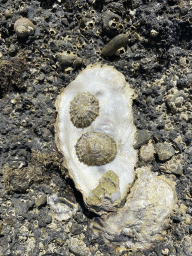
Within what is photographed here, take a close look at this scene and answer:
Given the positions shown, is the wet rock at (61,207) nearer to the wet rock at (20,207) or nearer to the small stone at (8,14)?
the wet rock at (20,207)

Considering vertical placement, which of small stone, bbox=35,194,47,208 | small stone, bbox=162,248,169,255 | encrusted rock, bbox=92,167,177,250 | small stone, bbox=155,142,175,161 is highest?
small stone, bbox=155,142,175,161

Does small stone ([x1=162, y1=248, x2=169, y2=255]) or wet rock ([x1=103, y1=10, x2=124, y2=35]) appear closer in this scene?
small stone ([x1=162, y1=248, x2=169, y2=255])

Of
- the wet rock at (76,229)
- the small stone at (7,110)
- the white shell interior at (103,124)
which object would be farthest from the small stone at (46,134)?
the wet rock at (76,229)

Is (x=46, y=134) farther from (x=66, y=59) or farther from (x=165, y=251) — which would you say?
(x=165, y=251)

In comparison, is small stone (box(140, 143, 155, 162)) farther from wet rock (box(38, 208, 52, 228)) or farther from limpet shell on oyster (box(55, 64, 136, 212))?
wet rock (box(38, 208, 52, 228))

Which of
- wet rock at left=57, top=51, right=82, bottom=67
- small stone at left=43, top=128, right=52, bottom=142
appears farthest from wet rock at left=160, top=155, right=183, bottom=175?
wet rock at left=57, top=51, right=82, bottom=67

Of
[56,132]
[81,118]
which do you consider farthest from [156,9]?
[56,132]

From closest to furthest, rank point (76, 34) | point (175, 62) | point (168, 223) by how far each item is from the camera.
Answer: point (168, 223) < point (175, 62) < point (76, 34)

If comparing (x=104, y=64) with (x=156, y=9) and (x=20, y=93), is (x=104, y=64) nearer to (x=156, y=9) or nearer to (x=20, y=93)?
(x=156, y=9)
